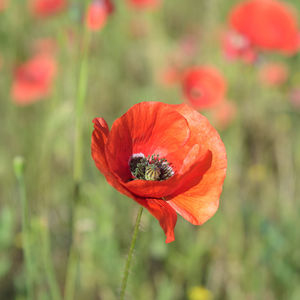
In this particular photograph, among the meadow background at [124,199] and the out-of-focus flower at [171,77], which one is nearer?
the meadow background at [124,199]

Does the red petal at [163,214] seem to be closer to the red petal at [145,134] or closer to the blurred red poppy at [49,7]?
the red petal at [145,134]

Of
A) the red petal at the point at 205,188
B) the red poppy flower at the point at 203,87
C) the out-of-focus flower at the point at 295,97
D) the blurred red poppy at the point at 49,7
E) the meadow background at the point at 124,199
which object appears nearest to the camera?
the red petal at the point at 205,188

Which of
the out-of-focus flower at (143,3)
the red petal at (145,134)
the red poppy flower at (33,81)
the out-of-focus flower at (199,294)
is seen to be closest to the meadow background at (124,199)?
the out-of-focus flower at (199,294)

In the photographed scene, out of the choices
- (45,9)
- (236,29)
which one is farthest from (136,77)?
(236,29)

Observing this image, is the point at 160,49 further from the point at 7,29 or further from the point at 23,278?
the point at 23,278

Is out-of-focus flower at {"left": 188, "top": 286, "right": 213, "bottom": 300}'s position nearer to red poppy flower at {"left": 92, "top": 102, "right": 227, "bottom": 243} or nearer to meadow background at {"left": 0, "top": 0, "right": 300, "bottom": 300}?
meadow background at {"left": 0, "top": 0, "right": 300, "bottom": 300}

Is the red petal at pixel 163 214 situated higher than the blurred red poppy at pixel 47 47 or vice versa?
the red petal at pixel 163 214

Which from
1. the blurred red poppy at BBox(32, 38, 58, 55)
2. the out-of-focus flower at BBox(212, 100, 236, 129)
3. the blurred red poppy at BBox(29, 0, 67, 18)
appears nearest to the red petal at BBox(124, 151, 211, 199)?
the out-of-focus flower at BBox(212, 100, 236, 129)

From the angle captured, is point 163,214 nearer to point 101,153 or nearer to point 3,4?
point 101,153
